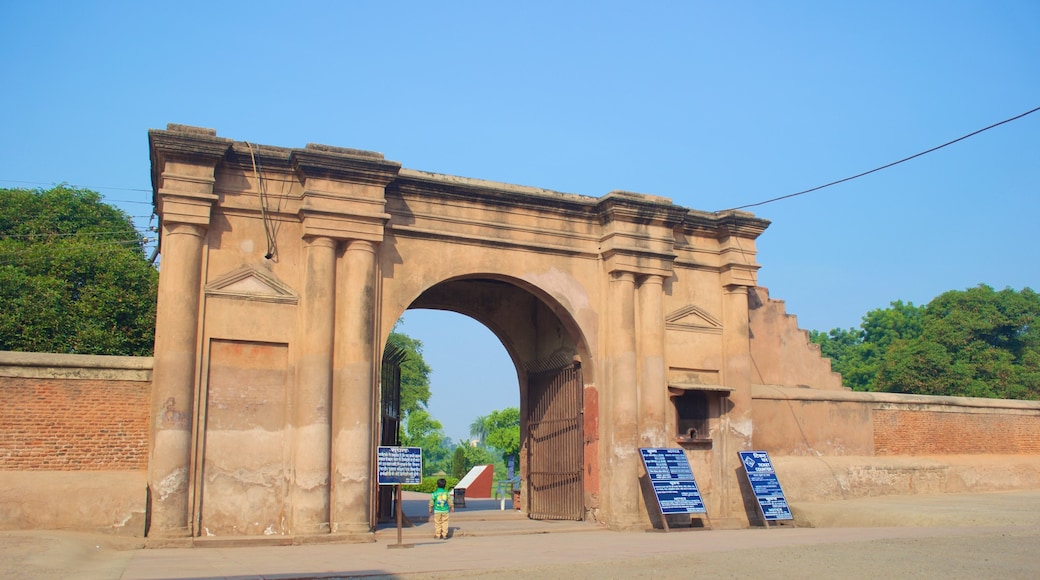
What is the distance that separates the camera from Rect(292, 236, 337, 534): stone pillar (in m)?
13.3

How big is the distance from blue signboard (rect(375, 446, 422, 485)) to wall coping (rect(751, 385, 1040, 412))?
7474 mm

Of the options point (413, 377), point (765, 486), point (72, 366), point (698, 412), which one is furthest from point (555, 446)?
point (413, 377)

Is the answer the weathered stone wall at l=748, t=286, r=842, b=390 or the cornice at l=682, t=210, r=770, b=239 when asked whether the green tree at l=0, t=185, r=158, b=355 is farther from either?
the weathered stone wall at l=748, t=286, r=842, b=390

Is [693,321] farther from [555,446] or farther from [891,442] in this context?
[891,442]

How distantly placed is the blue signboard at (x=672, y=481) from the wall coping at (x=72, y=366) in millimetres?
7942

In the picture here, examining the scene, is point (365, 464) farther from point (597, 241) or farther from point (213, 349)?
point (597, 241)

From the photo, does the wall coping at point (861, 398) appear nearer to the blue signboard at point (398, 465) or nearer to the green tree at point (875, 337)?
the blue signboard at point (398, 465)

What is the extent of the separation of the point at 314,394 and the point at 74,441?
317 centimetres

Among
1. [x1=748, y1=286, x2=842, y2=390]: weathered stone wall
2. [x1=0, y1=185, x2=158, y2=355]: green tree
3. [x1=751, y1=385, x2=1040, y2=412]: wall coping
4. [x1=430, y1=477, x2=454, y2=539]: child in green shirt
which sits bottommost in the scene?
[x1=430, y1=477, x2=454, y2=539]: child in green shirt

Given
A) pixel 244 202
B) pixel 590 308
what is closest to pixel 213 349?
pixel 244 202

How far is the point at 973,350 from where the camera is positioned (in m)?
41.7

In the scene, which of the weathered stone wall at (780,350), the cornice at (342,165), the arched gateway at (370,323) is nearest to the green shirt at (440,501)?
the arched gateway at (370,323)

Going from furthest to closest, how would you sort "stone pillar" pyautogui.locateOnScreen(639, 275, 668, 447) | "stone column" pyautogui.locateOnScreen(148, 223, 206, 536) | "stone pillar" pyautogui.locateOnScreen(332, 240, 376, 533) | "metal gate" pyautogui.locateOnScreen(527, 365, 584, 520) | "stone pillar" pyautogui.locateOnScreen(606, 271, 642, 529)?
"metal gate" pyautogui.locateOnScreen(527, 365, 584, 520) → "stone pillar" pyautogui.locateOnScreen(639, 275, 668, 447) → "stone pillar" pyautogui.locateOnScreen(606, 271, 642, 529) → "stone pillar" pyautogui.locateOnScreen(332, 240, 376, 533) → "stone column" pyautogui.locateOnScreen(148, 223, 206, 536)

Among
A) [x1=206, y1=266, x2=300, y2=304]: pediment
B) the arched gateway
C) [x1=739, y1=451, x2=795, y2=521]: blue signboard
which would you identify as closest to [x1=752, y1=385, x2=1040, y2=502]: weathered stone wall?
[x1=739, y1=451, x2=795, y2=521]: blue signboard
